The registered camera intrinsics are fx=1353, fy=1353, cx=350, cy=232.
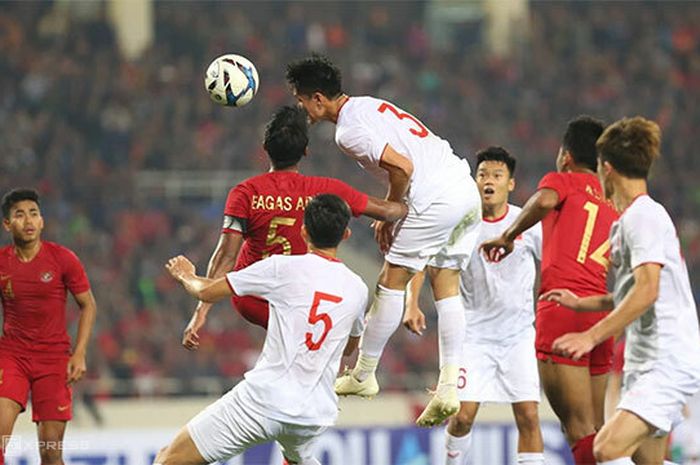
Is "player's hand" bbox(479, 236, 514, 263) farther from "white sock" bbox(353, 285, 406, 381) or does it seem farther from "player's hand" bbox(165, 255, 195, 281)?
"player's hand" bbox(165, 255, 195, 281)

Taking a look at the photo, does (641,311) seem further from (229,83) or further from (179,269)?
(229,83)

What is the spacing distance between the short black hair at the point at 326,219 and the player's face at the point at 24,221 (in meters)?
3.10

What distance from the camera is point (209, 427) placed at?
713 cm

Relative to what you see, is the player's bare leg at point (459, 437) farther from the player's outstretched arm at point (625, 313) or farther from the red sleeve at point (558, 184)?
the player's outstretched arm at point (625, 313)

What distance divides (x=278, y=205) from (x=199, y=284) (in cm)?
95

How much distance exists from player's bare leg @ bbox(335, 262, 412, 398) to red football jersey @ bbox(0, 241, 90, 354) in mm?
2350

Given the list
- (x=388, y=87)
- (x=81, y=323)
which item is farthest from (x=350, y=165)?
(x=81, y=323)

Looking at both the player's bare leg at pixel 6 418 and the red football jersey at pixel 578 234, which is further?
the player's bare leg at pixel 6 418

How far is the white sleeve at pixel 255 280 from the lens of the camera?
7090mm

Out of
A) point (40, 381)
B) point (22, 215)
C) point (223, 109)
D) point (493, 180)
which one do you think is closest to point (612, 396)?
point (493, 180)

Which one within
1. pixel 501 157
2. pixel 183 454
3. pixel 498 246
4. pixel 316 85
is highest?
pixel 316 85

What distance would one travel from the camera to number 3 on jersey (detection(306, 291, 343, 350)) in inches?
280

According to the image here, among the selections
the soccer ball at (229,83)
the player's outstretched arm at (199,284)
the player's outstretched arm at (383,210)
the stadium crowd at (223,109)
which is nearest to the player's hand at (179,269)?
the player's outstretched arm at (199,284)

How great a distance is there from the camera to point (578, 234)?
351 inches
